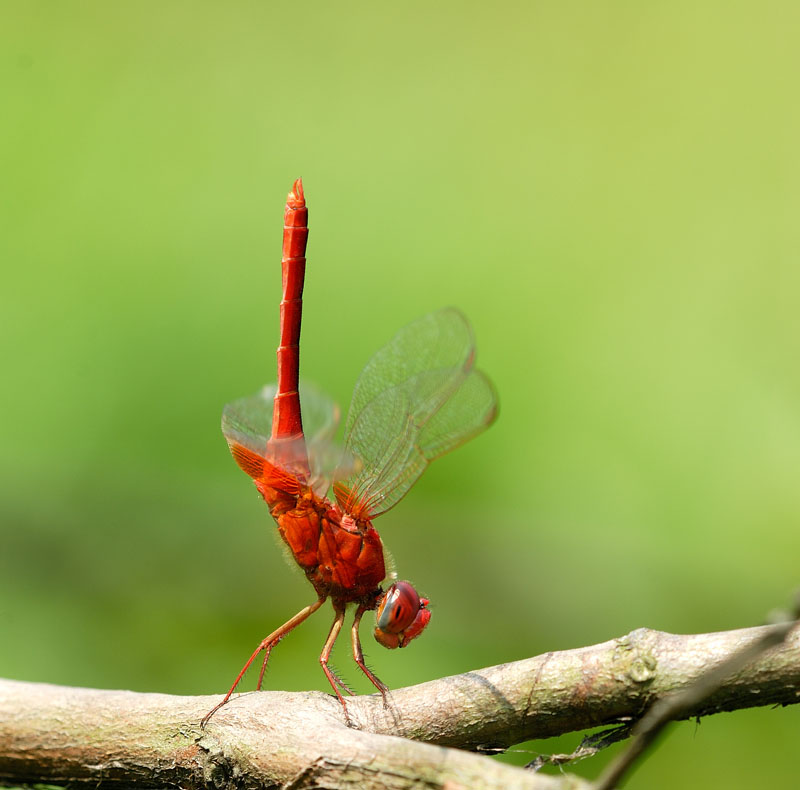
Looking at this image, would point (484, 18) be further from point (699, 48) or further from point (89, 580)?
point (89, 580)

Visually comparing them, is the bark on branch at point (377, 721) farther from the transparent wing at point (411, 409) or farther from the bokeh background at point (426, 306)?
the bokeh background at point (426, 306)

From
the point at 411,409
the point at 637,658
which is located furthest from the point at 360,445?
the point at 637,658

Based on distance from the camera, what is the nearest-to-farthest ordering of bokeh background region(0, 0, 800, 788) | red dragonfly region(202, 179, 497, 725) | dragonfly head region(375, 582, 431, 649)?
1. dragonfly head region(375, 582, 431, 649)
2. red dragonfly region(202, 179, 497, 725)
3. bokeh background region(0, 0, 800, 788)

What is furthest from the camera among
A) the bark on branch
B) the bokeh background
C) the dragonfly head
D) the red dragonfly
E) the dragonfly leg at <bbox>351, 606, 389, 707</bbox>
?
the bokeh background

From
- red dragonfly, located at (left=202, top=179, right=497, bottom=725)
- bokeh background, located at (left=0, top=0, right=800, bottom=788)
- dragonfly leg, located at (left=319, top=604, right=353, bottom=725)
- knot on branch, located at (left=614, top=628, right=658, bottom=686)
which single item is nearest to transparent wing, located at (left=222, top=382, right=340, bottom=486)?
red dragonfly, located at (left=202, top=179, right=497, bottom=725)

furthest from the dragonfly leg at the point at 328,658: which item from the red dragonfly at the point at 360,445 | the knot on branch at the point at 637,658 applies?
the knot on branch at the point at 637,658

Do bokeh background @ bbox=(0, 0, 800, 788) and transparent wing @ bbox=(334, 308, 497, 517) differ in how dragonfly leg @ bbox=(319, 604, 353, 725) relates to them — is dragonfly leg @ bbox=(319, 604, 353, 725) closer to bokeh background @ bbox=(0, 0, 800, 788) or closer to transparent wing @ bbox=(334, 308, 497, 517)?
transparent wing @ bbox=(334, 308, 497, 517)
